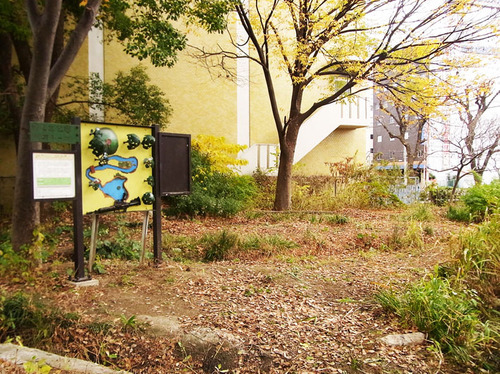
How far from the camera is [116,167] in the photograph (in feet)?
18.3

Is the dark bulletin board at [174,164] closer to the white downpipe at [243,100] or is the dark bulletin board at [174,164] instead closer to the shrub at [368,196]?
the shrub at [368,196]

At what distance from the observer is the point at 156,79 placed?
49.6ft

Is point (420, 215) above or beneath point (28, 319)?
above

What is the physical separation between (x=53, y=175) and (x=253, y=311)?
107 inches

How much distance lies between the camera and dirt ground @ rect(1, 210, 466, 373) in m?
3.66

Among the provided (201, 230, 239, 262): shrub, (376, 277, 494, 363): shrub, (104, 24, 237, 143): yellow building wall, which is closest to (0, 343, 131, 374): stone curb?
(376, 277, 494, 363): shrub

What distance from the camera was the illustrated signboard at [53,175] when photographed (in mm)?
4676

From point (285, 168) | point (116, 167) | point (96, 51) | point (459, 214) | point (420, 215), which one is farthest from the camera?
point (96, 51)

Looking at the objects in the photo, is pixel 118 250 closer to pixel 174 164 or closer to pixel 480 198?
pixel 174 164

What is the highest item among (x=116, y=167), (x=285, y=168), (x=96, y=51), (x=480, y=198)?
(x=96, y=51)

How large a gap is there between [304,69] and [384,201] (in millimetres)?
5468

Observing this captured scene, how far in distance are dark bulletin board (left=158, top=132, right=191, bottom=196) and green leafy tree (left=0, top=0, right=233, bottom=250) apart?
1.71m

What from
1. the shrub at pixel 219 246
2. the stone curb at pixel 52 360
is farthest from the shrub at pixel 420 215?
the stone curb at pixel 52 360

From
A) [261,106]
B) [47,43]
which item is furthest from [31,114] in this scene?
[261,106]
